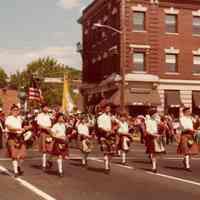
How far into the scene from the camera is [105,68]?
47.7 metres

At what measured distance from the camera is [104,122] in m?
16.7

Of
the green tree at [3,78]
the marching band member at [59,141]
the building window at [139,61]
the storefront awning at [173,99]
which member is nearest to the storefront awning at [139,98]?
the storefront awning at [173,99]

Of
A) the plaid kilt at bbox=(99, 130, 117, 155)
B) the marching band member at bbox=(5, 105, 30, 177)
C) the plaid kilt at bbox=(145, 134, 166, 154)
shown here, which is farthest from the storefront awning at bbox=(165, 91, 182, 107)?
the marching band member at bbox=(5, 105, 30, 177)

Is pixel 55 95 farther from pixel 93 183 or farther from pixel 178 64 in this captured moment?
pixel 93 183

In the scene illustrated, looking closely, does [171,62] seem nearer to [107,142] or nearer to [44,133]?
[44,133]

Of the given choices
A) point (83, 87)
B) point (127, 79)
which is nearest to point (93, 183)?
point (127, 79)

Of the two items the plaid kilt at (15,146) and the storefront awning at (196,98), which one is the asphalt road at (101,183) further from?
the storefront awning at (196,98)

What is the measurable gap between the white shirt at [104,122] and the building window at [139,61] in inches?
1077

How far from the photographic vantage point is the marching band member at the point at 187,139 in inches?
685

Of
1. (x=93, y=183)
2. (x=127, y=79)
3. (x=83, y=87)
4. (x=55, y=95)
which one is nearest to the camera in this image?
(x=93, y=183)

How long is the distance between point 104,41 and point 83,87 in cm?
768

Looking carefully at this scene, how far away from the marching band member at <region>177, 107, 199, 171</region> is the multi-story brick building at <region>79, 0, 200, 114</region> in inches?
993

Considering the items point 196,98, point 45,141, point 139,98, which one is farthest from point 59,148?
point 196,98

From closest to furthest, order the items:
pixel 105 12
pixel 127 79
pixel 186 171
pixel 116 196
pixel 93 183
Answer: pixel 116 196 < pixel 93 183 < pixel 186 171 < pixel 127 79 < pixel 105 12
